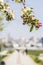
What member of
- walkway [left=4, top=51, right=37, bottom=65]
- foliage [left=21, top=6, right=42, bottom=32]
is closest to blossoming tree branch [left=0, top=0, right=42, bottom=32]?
foliage [left=21, top=6, right=42, bottom=32]

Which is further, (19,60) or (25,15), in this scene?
(19,60)

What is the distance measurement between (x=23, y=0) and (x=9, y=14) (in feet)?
0.33

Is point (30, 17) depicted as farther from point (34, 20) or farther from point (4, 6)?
point (4, 6)

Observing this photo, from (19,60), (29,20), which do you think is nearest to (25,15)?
(29,20)

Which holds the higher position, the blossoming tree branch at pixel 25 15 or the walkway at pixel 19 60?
the blossoming tree branch at pixel 25 15

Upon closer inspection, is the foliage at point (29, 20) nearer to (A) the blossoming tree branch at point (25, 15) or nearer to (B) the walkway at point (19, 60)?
(A) the blossoming tree branch at point (25, 15)

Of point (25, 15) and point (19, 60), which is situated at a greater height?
point (25, 15)

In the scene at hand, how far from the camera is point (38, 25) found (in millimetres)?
1175

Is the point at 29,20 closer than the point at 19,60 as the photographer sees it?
Yes

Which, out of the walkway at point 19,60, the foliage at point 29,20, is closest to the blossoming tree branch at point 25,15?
the foliage at point 29,20

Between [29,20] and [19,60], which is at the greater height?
[29,20]

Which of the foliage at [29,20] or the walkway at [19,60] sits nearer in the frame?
the foliage at [29,20]

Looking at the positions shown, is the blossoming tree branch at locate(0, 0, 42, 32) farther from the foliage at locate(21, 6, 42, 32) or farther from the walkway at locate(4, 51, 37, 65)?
the walkway at locate(4, 51, 37, 65)

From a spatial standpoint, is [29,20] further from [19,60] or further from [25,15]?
[19,60]
